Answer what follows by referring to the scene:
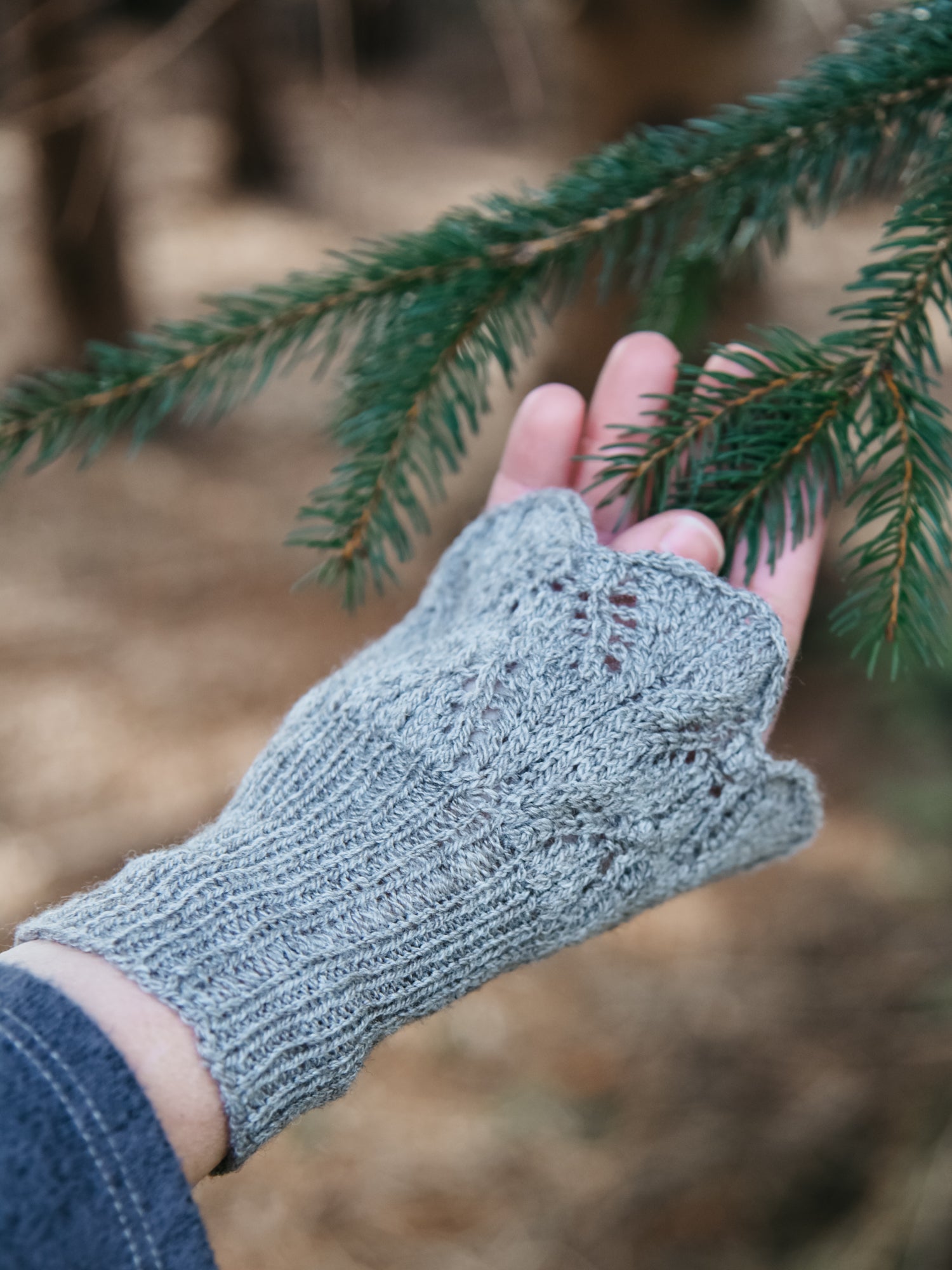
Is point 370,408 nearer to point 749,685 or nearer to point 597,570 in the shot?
point 597,570

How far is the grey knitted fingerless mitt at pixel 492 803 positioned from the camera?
0.62m

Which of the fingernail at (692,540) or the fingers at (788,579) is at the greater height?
the fingernail at (692,540)

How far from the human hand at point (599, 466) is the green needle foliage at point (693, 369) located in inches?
1.1

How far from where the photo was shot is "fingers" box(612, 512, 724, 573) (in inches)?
25.5

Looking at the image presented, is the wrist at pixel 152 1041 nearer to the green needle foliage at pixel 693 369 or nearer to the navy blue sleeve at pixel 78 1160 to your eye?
the navy blue sleeve at pixel 78 1160

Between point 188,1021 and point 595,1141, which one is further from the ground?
point 188,1021

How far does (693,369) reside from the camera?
2.06ft

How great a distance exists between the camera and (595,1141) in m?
1.48

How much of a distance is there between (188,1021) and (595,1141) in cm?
116

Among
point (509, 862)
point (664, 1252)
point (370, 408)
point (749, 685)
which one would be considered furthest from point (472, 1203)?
point (370, 408)

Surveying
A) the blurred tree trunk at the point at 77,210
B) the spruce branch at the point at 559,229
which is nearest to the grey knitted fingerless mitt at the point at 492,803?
the spruce branch at the point at 559,229

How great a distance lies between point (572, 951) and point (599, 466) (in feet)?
3.92

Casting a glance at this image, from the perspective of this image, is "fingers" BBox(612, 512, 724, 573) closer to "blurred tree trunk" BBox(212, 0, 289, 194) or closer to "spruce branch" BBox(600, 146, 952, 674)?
"spruce branch" BBox(600, 146, 952, 674)

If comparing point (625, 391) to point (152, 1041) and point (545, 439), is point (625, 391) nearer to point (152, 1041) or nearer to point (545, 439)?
point (545, 439)
